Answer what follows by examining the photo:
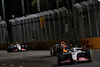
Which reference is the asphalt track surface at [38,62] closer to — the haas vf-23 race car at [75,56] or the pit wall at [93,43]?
the haas vf-23 race car at [75,56]

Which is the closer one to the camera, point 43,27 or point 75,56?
point 75,56

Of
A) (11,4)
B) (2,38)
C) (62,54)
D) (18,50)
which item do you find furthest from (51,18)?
(11,4)

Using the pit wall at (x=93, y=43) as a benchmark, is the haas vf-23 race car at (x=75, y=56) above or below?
below

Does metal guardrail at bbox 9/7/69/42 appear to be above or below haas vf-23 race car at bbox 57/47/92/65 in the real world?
above

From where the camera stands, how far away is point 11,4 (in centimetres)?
6188

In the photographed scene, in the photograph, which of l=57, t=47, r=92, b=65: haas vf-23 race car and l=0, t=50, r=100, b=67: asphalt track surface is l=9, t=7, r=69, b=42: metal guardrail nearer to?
l=0, t=50, r=100, b=67: asphalt track surface

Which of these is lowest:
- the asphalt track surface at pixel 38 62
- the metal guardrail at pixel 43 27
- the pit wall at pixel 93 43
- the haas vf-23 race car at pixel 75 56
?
the asphalt track surface at pixel 38 62

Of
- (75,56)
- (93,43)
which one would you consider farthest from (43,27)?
(75,56)

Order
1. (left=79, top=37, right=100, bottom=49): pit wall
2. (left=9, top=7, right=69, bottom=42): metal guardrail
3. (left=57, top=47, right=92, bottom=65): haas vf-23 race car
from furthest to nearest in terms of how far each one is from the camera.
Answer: (left=9, top=7, right=69, bottom=42): metal guardrail → (left=79, top=37, right=100, bottom=49): pit wall → (left=57, top=47, right=92, bottom=65): haas vf-23 race car

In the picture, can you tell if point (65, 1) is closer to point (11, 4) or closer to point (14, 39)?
point (14, 39)

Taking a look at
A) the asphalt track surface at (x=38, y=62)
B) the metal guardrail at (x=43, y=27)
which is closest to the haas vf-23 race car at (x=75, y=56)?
the asphalt track surface at (x=38, y=62)

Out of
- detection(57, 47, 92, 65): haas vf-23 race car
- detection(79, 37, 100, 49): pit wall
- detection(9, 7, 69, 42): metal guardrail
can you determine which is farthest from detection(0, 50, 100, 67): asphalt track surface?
detection(9, 7, 69, 42): metal guardrail

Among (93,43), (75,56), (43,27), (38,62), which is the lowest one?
(38,62)

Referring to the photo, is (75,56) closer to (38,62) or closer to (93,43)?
(38,62)
